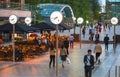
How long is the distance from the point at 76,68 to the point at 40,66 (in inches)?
98.6

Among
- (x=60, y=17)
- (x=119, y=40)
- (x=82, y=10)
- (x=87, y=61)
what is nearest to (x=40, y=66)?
(x=87, y=61)

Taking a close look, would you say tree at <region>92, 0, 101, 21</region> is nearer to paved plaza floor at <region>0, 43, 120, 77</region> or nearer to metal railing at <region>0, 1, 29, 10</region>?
metal railing at <region>0, 1, 29, 10</region>

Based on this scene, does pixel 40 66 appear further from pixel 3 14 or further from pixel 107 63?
pixel 3 14

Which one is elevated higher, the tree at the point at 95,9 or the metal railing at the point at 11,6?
the metal railing at the point at 11,6

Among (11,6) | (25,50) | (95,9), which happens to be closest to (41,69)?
(25,50)

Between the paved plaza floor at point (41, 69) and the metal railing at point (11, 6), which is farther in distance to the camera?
the metal railing at point (11, 6)

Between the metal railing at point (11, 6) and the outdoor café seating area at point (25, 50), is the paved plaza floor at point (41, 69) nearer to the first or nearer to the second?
the outdoor café seating area at point (25, 50)

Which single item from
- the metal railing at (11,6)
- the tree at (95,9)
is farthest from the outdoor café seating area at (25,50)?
the tree at (95,9)

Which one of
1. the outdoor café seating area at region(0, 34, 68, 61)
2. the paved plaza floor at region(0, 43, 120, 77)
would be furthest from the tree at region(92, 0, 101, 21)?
the paved plaza floor at region(0, 43, 120, 77)

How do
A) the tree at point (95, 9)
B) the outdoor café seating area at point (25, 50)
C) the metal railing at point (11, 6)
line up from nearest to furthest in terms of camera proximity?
the outdoor café seating area at point (25, 50), the metal railing at point (11, 6), the tree at point (95, 9)

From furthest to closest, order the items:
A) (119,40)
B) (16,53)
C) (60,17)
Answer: (119,40), (16,53), (60,17)

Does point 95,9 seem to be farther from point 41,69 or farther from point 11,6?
point 41,69

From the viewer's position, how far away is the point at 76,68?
27969mm

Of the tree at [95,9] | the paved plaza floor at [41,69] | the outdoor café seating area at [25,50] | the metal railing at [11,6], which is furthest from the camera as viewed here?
the tree at [95,9]
